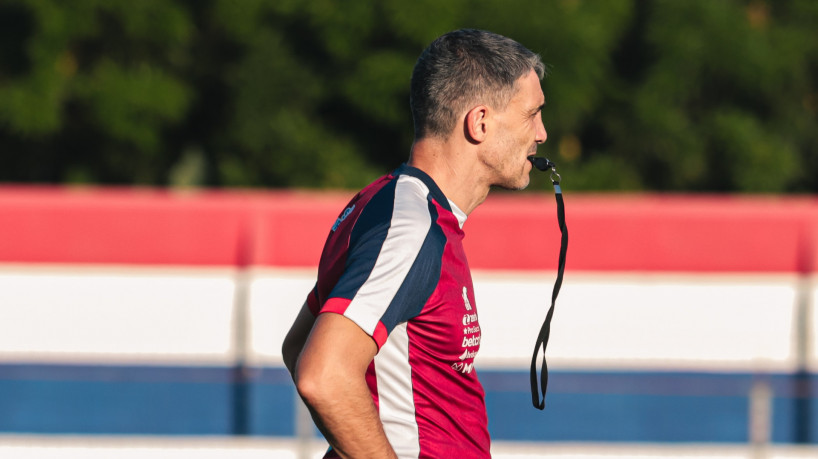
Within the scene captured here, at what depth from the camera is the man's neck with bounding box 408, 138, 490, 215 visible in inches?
76.2

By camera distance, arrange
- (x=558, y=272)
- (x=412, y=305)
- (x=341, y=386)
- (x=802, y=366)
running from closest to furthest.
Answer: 1. (x=341, y=386)
2. (x=412, y=305)
3. (x=558, y=272)
4. (x=802, y=366)

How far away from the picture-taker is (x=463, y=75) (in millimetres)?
1879

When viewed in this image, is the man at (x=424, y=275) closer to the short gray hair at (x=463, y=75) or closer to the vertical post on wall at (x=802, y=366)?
the short gray hair at (x=463, y=75)

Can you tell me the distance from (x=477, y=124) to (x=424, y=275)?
358mm

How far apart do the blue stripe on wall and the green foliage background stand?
6528 mm

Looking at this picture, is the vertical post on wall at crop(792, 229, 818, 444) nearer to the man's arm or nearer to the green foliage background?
the green foliage background

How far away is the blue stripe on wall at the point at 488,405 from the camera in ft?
27.5

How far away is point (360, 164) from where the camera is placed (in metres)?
→ 16.4

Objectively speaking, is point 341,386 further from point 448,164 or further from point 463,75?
point 463,75

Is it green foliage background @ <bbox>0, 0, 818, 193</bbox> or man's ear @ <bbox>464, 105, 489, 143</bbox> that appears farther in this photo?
green foliage background @ <bbox>0, 0, 818, 193</bbox>

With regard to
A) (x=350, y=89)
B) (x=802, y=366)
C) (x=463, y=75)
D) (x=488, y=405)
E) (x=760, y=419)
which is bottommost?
(x=488, y=405)

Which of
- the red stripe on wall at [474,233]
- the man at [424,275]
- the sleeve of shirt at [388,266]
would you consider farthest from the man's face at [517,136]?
A: the red stripe on wall at [474,233]

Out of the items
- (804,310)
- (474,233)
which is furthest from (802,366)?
(474,233)

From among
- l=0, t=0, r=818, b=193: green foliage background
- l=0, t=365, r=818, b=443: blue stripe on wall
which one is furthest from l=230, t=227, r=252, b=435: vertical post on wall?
l=0, t=0, r=818, b=193: green foliage background
